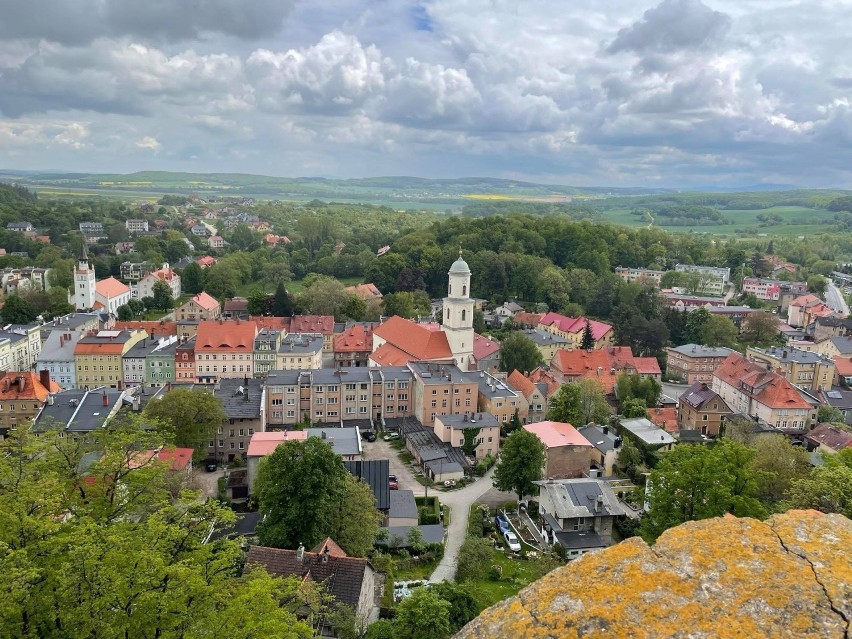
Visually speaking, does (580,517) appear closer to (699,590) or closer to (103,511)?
(103,511)

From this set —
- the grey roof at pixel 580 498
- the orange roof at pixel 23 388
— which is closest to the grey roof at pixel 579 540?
the grey roof at pixel 580 498

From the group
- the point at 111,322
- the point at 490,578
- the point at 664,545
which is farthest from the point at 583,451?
the point at 111,322

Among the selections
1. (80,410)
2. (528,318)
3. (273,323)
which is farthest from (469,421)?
(528,318)

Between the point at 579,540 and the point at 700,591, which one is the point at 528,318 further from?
the point at 700,591

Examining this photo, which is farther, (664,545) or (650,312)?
(650,312)

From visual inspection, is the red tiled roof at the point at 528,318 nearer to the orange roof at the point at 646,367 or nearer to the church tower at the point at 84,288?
the orange roof at the point at 646,367

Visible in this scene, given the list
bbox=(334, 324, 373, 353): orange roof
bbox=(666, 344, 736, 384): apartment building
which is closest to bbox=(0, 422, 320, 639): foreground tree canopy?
bbox=(334, 324, 373, 353): orange roof

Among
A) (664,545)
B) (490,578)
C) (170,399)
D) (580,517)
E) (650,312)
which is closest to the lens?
(664,545)
